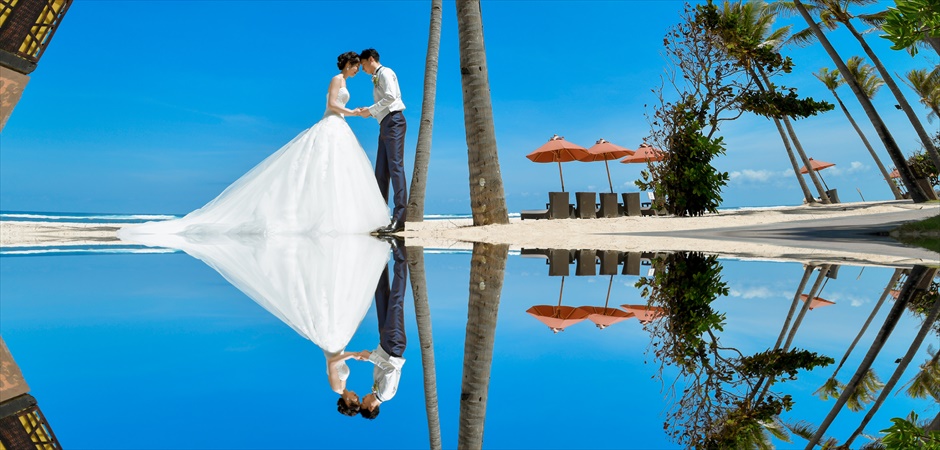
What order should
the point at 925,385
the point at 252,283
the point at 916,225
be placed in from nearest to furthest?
1. the point at 925,385
2. the point at 252,283
3. the point at 916,225

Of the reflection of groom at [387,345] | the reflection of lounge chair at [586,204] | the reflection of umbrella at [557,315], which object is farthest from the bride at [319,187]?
the reflection of lounge chair at [586,204]

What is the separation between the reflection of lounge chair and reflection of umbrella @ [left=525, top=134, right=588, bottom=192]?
137 inches

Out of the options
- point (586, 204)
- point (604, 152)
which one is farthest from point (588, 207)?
point (604, 152)

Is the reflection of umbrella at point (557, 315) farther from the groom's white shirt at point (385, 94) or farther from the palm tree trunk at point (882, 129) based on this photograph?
the palm tree trunk at point (882, 129)

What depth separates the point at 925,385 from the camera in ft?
9.30

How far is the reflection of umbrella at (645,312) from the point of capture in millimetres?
4391

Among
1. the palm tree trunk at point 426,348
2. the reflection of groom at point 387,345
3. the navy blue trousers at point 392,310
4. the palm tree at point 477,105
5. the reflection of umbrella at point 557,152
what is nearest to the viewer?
the palm tree trunk at point 426,348

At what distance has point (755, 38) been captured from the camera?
64.2 ft

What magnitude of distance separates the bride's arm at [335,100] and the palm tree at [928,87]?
26.0 metres

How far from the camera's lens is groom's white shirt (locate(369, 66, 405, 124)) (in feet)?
30.8

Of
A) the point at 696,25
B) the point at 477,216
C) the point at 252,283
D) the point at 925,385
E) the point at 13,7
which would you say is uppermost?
the point at 696,25

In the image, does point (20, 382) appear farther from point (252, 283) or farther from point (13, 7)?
point (13, 7)

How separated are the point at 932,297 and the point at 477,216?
25.2 feet

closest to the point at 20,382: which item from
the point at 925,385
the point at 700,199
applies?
the point at 925,385
